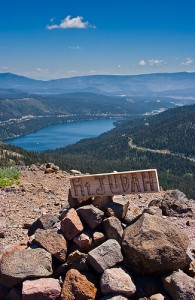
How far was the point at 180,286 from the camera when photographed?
10328mm

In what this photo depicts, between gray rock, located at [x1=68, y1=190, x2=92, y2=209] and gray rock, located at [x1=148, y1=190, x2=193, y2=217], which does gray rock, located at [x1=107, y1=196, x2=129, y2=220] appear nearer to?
gray rock, located at [x1=68, y1=190, x2=92, y2=209]

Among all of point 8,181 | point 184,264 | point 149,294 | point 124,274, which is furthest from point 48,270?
point 8,181

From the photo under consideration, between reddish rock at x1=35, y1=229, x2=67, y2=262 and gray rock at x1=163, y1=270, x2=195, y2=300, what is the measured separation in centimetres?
327

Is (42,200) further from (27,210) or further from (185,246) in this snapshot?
(185,246)

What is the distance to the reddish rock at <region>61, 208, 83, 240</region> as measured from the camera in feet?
39.8

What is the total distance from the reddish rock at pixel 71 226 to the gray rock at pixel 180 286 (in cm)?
309

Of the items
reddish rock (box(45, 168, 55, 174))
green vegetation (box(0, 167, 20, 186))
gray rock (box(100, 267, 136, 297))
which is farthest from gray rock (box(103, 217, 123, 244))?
reddish rock (box(45, 168, 55, 174))

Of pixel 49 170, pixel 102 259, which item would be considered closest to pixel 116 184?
pixel 102 259

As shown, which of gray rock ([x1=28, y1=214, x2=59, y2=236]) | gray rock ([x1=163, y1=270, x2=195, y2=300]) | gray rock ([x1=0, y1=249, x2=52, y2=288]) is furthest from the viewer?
gray rock ([x1=28, y1=214, x2=59, y2=236])

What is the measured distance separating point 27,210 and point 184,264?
9337 millimetres

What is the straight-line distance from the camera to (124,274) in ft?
35.6

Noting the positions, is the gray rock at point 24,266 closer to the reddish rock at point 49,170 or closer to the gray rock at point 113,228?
the gray rock at point 113,228

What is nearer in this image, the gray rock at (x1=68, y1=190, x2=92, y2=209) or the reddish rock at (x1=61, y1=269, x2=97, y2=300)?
the reddish rock at (x1=61, y1=269, x2=97, y2=300)

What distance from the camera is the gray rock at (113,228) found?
11773 millimetres
